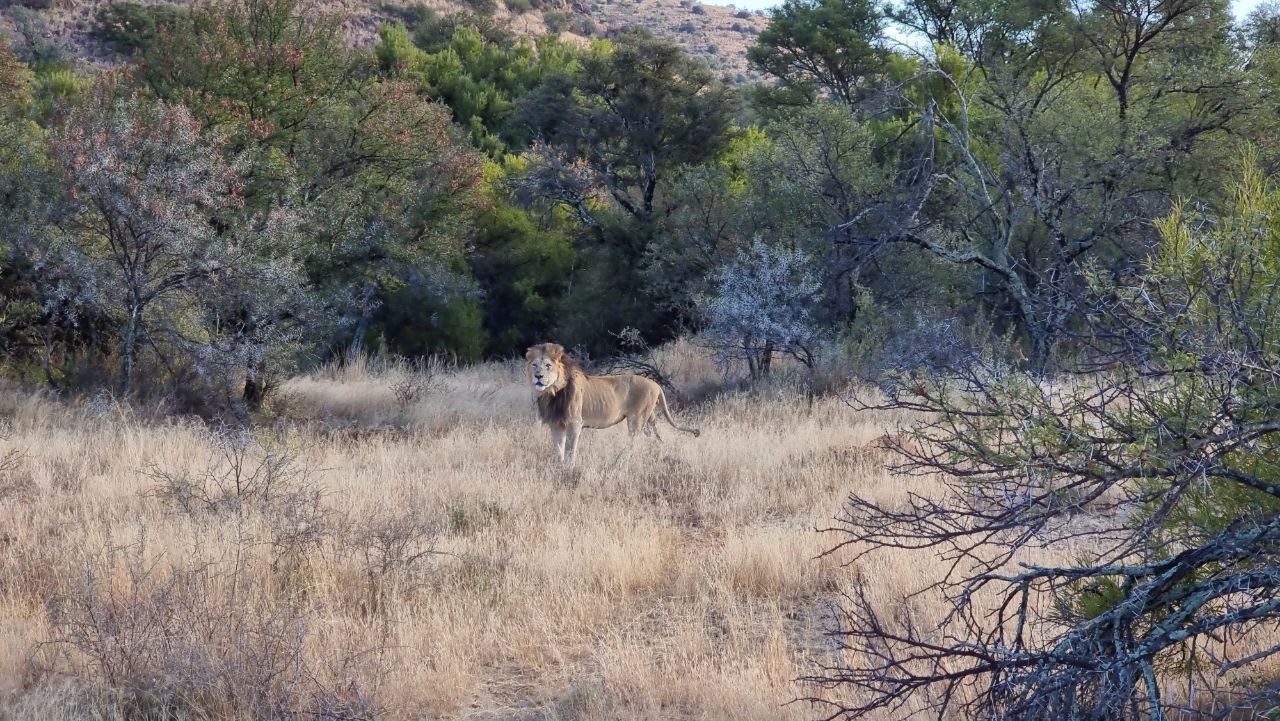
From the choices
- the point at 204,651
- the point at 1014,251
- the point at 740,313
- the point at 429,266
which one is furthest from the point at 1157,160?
the point at 204,651

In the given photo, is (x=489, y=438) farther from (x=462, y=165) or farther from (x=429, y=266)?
(x=462, y=165)

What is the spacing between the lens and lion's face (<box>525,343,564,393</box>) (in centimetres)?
1145

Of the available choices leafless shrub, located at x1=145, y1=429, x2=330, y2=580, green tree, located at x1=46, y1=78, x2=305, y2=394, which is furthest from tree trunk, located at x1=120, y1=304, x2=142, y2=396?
leafless shrub, located at x1=145, y1=429, x2=330, y2=580

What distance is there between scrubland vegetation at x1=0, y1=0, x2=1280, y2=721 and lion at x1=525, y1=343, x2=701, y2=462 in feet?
1.53

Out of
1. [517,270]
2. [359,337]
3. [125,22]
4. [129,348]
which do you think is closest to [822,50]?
[517,270]

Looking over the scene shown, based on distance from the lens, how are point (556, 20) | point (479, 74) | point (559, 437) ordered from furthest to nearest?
1. point (556, 20)
2. point (479, 74)
3. point (559, 437)

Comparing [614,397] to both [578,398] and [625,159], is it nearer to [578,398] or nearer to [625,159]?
[578,398]

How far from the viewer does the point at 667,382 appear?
1772 cm

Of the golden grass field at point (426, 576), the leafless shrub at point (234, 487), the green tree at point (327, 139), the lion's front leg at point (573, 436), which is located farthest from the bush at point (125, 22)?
the leafless shrub at point (234, 487)

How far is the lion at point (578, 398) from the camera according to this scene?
11.6 meters

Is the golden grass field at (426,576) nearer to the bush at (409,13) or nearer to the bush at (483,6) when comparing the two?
the bush at (409,13)

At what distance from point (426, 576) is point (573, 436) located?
5014mm

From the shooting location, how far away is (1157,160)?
15883 millimetres

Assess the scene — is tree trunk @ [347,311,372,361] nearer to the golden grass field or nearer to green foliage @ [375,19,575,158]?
green foliage @ [375,19,575,158]
